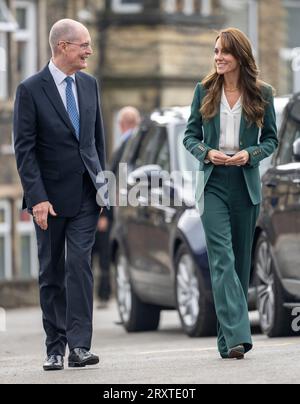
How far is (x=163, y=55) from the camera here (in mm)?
35781

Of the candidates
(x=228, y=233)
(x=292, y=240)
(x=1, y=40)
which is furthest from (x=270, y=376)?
(x=1, y=40)

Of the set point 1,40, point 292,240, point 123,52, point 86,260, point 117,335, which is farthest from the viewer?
point 123,52

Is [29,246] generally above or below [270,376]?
below

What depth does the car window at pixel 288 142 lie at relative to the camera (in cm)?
1486

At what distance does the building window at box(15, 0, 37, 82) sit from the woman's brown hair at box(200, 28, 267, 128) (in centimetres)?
2138

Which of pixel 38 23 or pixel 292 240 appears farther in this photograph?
pixel 38 23

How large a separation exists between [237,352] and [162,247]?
553 centimetres

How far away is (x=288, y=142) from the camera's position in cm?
1498

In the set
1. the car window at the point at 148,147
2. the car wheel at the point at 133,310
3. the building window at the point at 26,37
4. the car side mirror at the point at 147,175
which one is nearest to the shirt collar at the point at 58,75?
the car side mirror at the point at 147,175

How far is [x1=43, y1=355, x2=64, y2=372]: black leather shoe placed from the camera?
38.5 feet

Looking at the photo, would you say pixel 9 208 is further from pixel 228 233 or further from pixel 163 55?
pixel 228 233

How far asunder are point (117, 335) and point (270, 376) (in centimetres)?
786

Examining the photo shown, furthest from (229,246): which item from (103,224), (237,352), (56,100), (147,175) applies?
(103,224)

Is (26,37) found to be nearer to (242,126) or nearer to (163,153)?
(163,153)
